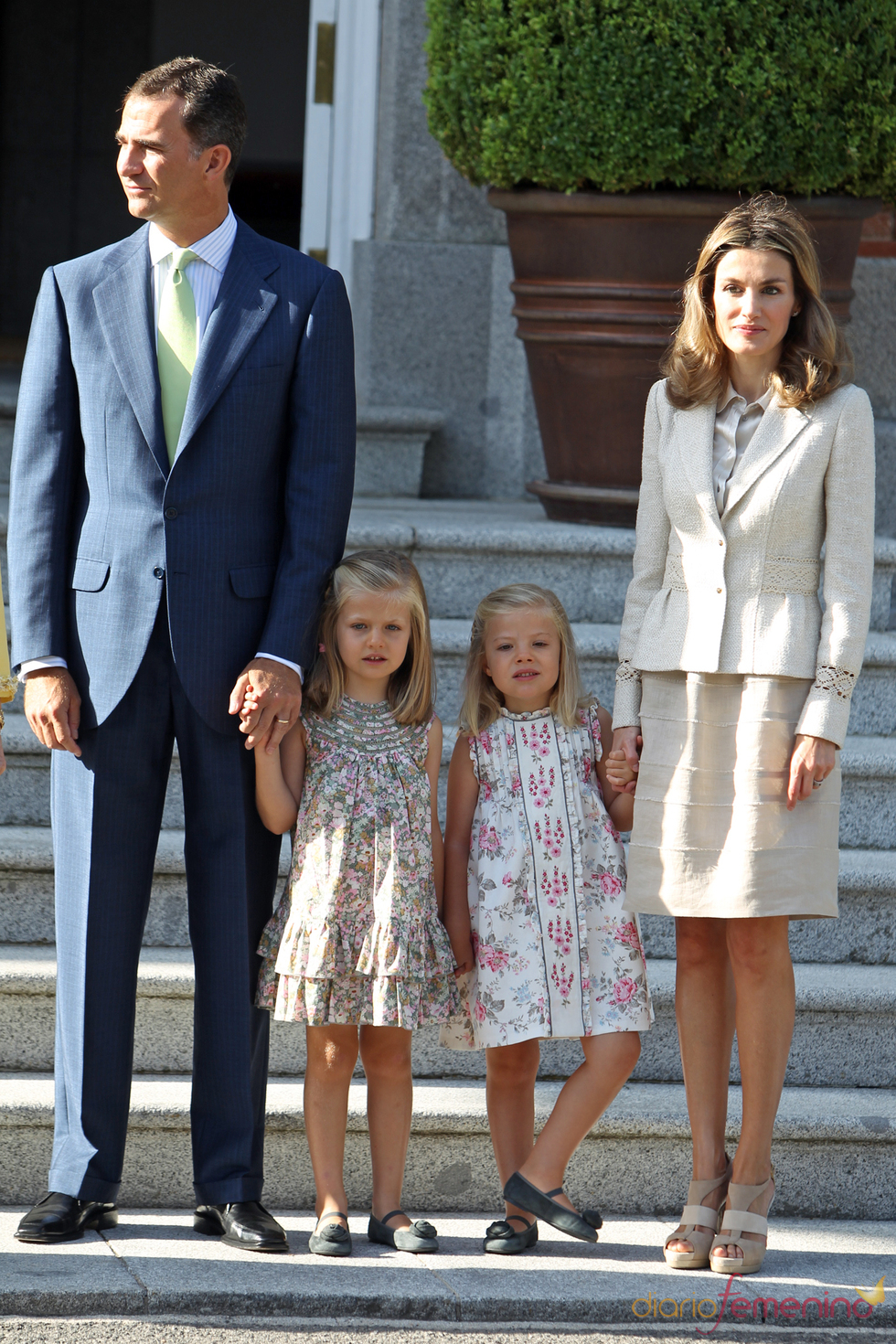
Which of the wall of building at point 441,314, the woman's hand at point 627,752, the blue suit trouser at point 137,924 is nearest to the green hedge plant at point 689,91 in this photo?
the wall of building at point 441,314

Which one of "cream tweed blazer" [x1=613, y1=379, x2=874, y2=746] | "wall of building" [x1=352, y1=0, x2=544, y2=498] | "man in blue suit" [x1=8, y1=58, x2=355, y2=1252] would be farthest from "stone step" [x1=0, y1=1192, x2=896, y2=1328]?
"wall of building" [x1=352, y1=0, x2=544, y2=498]

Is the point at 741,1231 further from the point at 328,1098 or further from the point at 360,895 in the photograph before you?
the point at 360,895

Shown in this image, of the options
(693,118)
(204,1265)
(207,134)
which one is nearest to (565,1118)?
(204,1265)

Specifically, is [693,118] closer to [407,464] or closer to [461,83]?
[461,83]

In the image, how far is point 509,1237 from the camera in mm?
2818

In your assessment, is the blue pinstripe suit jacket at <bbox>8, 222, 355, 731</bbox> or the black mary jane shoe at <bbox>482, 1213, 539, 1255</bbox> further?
Result: the black mary jane shoe at <bbox>482, 1213, 539, 1255</bbox>

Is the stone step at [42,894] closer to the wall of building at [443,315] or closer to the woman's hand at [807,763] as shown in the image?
the woman's hand at [807,763]

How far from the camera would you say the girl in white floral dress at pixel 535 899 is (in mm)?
2799

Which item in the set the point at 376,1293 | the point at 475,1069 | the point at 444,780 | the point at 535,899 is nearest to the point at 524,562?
the point at 444,780

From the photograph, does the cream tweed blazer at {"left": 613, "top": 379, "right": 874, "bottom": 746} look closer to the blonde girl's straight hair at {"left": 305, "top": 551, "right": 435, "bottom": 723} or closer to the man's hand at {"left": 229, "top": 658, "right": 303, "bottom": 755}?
the blonde girl's straight hair at {"left": 305, "top": 551, "right": 435, "bottom": 723}

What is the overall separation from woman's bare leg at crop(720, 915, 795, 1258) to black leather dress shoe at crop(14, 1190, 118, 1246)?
1.07 meters

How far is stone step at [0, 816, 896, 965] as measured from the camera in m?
3.37

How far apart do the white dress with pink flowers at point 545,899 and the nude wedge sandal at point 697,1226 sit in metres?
0.29

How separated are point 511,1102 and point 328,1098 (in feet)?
1.08
